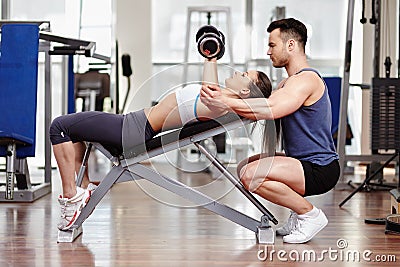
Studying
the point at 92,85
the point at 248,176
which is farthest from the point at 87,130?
the point at 92,85

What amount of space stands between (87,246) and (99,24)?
4.02 meters

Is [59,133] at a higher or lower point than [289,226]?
higher

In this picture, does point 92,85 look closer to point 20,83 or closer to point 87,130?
point 20,83

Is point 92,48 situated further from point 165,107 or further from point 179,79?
point 179,79

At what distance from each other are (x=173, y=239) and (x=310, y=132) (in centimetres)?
71

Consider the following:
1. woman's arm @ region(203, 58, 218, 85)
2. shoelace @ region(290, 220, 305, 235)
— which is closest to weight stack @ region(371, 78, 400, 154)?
shoelace @ region(290, 220, 305, 235)

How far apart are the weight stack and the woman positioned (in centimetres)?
200

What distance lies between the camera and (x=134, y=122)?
9.57ft

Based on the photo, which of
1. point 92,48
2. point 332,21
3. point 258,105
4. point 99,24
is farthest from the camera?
point 332,21

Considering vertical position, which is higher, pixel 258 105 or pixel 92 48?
pixel 92 48

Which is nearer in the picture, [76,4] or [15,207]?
[15,207]

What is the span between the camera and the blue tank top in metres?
2.87

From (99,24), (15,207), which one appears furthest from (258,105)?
(99,24)

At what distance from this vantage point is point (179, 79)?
24.3ft
